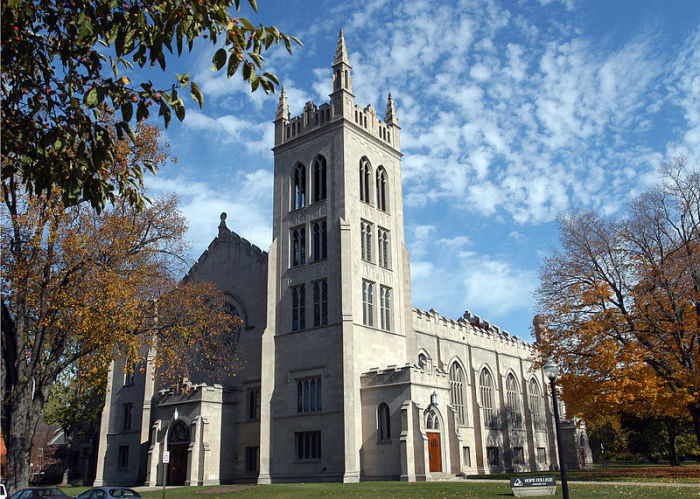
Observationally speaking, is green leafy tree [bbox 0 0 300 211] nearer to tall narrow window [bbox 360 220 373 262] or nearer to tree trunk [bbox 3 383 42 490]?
tree trunk [bbox 3 383 42 490]

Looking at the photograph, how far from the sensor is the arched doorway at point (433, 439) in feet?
102

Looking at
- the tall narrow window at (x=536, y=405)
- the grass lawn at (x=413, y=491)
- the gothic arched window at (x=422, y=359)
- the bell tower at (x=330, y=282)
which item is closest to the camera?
the grass lawn at (x=413, y=491)

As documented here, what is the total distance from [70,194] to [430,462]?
24.9m

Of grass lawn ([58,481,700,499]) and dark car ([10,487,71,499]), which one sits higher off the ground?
dark car ([10,487,71,499])

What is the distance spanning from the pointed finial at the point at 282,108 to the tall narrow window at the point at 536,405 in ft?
107

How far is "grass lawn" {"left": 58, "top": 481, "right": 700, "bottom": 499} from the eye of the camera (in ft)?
65.4

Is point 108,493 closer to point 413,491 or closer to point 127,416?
point 413,491

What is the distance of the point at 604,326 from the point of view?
27.4 m

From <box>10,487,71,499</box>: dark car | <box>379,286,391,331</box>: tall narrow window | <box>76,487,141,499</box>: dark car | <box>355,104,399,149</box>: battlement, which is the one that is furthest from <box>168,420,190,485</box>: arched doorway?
<box>355,104,399,149</box>: battlement

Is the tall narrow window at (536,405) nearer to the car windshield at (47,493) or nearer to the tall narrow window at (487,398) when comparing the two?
the tall narrow window at (487,398)

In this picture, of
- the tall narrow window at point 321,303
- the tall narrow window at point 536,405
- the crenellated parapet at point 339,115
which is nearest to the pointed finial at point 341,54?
the crenellated parapet at point 339,115

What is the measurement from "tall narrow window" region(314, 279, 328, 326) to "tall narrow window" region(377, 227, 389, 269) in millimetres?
4097

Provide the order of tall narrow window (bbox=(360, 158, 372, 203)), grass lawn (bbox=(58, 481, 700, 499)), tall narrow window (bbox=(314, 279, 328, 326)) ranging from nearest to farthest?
grass lawn (bbox=(58, 481, 700, 499)) < tall narrow window (bbox=(314, 279, 328, 326)) < tall narrow window (bbox=(360, 158, 372, 203))

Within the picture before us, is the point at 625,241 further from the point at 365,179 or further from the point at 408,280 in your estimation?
the point at 365,179
